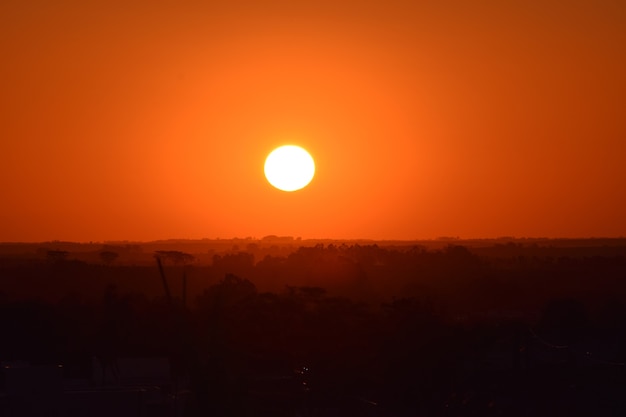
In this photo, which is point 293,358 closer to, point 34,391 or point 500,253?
point 34,391

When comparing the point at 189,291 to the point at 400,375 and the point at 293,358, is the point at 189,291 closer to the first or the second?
the point at 293,358

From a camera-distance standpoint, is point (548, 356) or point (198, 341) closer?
point (198, 341)

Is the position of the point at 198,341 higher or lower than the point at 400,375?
higher

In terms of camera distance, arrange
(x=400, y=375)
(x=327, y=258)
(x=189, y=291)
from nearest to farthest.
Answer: (x=400, y=375)
(x=189, y=291)
(x=327, y=258)

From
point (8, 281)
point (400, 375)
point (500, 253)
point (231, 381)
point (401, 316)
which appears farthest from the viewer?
point (500, 253)

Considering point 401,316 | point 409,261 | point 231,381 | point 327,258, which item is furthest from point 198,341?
point 409,261

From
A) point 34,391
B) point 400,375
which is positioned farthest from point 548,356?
point 34,391
